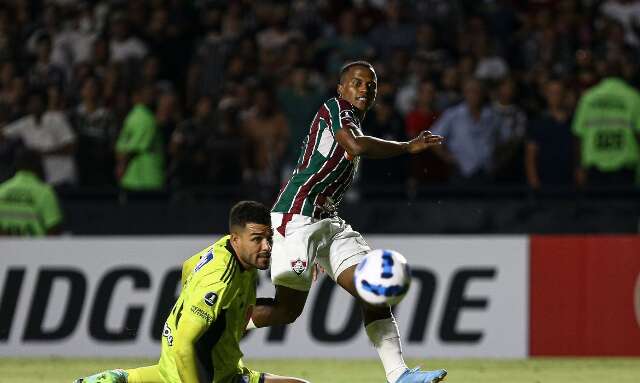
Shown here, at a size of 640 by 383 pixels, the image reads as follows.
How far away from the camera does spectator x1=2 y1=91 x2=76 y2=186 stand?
15266 mm

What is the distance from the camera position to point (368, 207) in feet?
46.9

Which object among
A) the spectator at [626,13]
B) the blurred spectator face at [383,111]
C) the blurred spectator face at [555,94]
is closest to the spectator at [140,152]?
the blurred spectator face at [383,111]

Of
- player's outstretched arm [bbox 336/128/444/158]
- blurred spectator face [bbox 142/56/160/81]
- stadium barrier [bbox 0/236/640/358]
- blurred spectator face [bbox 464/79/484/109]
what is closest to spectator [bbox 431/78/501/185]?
blurred spectator face [bbox 464/79/484/109]

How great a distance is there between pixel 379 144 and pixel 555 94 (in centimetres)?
632

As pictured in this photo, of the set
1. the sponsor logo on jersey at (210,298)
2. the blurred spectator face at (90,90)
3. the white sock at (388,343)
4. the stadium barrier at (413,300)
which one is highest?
the blurred spectator face at (90,90)

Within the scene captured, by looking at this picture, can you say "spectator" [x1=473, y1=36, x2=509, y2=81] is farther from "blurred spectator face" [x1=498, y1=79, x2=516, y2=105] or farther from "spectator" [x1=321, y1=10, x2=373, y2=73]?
"spectator" [x1=321, y1=10, x2=373, y2=73]

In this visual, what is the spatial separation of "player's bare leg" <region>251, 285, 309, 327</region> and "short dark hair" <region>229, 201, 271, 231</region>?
1.49 m

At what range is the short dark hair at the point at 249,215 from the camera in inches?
307

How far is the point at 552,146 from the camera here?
1448 centimetres

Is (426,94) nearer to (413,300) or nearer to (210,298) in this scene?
(413,300)

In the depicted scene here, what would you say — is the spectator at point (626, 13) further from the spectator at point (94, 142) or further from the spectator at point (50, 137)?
the spectator at point (50, 137)

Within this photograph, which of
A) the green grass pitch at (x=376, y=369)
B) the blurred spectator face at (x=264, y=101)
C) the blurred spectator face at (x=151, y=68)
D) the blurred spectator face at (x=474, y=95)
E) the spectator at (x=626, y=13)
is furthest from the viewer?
the spectator at (x=626, y=13)

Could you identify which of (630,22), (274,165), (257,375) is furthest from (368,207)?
(257,375)

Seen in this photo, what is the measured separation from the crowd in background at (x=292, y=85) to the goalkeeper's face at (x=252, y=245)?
21.2 ft
